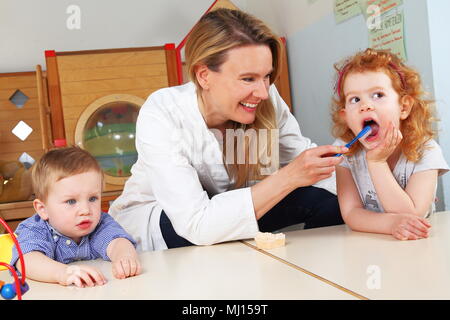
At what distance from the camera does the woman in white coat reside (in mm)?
1069

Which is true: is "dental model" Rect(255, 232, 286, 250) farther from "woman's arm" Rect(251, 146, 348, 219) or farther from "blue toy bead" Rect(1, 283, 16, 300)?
"blue toy bead" Rect(1, 283, 16, 300)

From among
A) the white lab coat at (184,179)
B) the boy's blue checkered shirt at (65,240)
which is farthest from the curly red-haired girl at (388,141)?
the boy's blue checkered shirt at (65,240)

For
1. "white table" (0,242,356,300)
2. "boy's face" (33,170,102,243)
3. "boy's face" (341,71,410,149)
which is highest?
"boy's face" (341,71,410,149)

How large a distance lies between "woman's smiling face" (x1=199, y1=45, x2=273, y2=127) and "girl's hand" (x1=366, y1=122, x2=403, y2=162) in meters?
0.29

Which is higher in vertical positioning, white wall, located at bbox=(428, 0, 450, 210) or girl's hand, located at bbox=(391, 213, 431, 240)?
white wall, located at bbox=(428, 0, 450, 210)

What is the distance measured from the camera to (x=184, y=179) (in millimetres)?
1124

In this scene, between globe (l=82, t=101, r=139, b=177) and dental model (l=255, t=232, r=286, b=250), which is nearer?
dental model (l=255, t=232, r=286, b=250)

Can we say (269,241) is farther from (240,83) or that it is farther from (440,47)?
(440,47)

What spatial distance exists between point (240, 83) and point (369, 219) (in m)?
0.43

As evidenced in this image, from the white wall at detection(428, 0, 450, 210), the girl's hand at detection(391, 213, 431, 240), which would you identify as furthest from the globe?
the girl's hand at detection(391, 213, 431, 240)

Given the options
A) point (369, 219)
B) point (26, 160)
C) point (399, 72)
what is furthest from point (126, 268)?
point (26, 160)

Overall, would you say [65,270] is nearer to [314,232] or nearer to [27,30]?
[314,232]

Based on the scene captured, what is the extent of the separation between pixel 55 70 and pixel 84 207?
1.91 metres

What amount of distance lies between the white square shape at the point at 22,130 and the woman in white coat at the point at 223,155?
1986 mm
